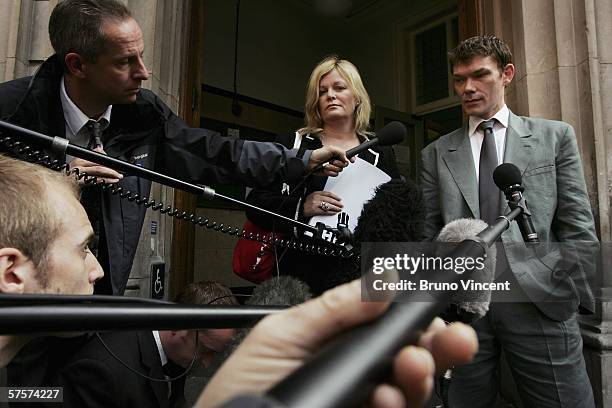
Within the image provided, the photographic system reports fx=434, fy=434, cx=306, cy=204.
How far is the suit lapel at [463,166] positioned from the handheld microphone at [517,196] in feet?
1.90

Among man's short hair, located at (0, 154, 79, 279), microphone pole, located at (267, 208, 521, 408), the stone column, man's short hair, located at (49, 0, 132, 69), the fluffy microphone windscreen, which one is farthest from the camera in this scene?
the stone column

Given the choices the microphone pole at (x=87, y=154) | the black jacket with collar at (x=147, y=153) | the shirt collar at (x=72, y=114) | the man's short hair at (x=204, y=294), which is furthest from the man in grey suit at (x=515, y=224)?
the shirt collar at (x=72, y=114)

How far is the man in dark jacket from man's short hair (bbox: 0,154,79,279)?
40 centimetres

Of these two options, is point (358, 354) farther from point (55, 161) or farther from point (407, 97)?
point (407, 97)

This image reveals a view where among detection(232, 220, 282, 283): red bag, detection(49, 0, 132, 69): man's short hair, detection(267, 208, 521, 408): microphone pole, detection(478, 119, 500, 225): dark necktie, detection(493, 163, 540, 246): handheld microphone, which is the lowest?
detection(267, 208, 521, 408): microphone pole

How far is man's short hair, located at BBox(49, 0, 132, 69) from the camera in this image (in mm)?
1425

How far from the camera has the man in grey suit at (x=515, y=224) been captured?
150 centimetres

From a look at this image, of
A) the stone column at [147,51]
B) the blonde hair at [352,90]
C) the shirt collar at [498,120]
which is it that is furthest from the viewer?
the stone column at [147,51]

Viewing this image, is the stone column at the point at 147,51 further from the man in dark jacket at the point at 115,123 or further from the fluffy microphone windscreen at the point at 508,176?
the fluffy microphone windscreen at the point at 508,176

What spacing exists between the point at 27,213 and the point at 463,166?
5.18ft

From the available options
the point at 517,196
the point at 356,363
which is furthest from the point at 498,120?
the point at 356,363

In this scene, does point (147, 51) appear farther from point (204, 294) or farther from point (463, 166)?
point (463, 166)

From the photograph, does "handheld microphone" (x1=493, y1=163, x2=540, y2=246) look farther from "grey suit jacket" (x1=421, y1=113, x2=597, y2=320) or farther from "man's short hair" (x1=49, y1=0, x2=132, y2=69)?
"man's short hair" (x1=49, y1=0, x2=132, y2=69)

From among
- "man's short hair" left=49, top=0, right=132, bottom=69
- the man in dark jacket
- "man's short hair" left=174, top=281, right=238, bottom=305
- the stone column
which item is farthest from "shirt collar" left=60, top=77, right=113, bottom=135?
the stone column
